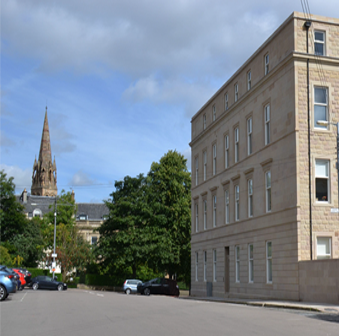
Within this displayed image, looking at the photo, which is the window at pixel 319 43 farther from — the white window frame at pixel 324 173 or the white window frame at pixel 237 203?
the white window frame at pixel 237 203

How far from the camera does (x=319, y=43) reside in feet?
104

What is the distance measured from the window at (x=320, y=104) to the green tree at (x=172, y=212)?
109 ft

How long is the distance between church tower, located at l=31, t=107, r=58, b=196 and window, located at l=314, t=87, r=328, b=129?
437 feet

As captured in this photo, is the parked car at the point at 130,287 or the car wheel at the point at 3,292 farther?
the parked car at the point at 130,287

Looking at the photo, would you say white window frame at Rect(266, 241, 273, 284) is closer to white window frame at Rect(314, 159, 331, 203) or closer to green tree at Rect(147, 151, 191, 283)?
white window frame at Rect(314, 159, 331, 203)

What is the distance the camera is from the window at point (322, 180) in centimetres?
3000

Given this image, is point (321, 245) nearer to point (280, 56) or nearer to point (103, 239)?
point (280, 56)

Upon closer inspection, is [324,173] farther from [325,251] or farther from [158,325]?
[158,325]

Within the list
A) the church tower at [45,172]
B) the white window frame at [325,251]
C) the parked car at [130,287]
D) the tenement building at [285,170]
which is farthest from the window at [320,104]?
the church tower at [45,172]

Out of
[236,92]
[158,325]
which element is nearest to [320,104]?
[236,92]

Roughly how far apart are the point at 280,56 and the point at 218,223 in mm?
15768

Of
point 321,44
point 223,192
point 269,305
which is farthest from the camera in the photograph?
point 223,192

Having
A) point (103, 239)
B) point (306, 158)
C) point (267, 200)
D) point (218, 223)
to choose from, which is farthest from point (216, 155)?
point (103, 239)

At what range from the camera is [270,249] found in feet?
108
